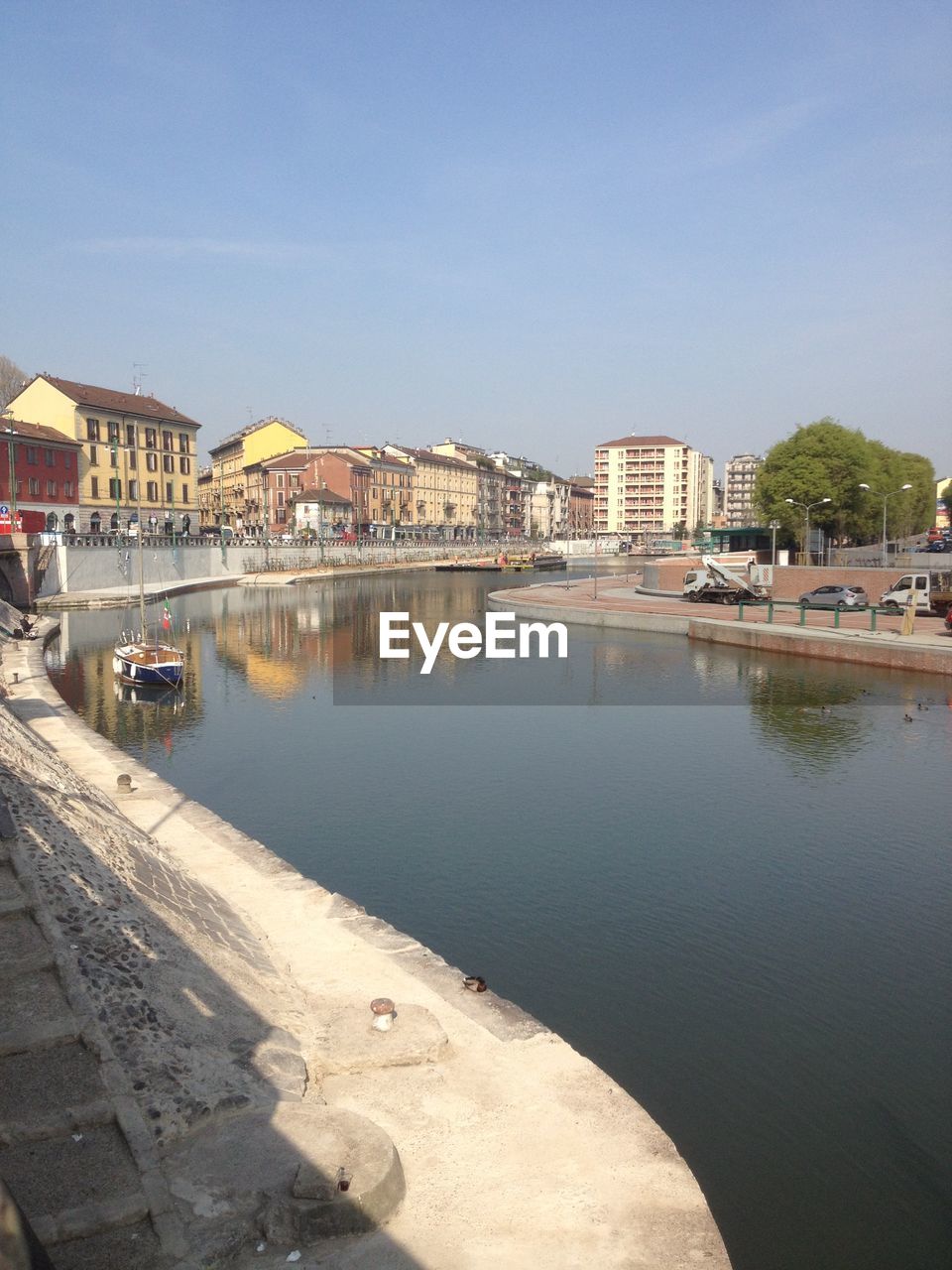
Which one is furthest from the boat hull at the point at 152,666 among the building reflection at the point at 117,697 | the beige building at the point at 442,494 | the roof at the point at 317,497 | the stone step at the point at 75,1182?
the beige building at the point at 442,494

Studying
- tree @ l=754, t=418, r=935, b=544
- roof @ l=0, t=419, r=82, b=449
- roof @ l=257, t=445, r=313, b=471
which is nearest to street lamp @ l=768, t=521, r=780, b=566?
tree @ l=754, t=418, r=935, b=544

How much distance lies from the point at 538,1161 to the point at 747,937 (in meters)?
7.97

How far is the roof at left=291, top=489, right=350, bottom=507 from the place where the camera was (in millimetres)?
133125

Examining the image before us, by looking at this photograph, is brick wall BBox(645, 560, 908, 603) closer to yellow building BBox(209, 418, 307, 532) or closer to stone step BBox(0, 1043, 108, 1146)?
stone step BBox(0, 1043, 108, 1146)

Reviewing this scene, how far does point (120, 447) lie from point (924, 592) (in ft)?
229

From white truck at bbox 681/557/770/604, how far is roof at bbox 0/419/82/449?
51.6 m

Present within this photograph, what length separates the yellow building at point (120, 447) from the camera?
8562cm

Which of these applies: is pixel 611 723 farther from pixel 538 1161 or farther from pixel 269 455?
pixel 269 455

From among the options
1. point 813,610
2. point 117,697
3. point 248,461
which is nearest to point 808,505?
point 813,610

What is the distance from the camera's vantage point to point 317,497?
13325 centimetres

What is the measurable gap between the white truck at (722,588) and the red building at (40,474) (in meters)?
49.1

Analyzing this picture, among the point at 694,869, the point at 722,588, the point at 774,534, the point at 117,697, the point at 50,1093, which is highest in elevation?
the point at 774,534

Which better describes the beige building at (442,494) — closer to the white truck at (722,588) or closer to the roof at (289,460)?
the roof at (289,460)

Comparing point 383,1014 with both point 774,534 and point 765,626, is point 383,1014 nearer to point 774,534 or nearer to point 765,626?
point 765,626
